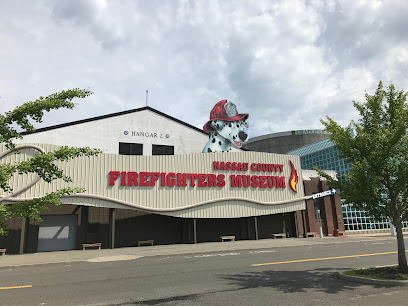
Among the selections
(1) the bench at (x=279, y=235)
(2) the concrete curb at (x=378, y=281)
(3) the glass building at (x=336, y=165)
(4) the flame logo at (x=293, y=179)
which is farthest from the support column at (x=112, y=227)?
(3) the glass building at (x=336, y=165)

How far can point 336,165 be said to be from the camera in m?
40.4

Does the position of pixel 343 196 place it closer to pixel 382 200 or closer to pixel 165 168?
pixel 382 200

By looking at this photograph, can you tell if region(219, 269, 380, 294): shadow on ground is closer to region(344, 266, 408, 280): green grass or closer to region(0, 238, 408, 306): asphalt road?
region(0, 238, 408, 306): asphalt road

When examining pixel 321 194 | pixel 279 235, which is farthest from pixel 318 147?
pixel 279 235

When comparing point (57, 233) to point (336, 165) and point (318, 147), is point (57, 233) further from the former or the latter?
point (318, 147)

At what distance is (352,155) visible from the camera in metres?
11.3

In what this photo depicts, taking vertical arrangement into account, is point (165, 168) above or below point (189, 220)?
above

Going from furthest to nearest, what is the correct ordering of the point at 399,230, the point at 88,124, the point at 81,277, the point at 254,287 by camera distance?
the point at 88,124 → the point at 81,277 → the point at 399,230 → the point at 254,287

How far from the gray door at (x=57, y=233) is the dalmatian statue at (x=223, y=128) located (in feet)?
49.4

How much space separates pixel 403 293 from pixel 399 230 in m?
3.30

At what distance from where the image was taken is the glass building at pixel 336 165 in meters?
34.7

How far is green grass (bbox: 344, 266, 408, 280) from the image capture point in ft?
31.2

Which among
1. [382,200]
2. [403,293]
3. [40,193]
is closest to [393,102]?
[382,200]

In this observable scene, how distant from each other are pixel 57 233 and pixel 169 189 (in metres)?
9.59
